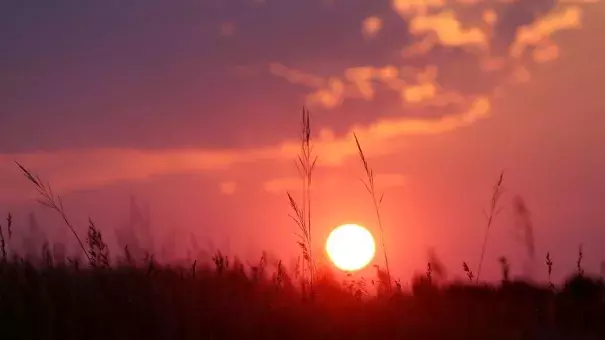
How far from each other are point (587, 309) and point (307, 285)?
7.91 ft

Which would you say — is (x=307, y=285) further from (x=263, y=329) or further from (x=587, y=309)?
(x=587, y=309)

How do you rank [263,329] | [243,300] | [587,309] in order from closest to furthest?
1. [263,329]
2. [243,300]
3. [587,309]

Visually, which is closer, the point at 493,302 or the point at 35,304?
A: the point at 35,304

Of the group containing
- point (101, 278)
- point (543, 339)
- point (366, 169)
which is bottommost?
point (543, 339)

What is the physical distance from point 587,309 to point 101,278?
407 centimetres

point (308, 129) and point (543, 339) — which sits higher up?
point (308, 129)

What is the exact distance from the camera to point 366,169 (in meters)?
6.81

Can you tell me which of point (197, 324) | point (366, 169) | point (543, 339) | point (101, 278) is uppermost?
point (366, 169)

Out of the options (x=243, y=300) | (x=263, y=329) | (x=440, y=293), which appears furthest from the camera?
(x=440, y=293)

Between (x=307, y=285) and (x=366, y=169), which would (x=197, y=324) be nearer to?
→ (x=307, y=285)

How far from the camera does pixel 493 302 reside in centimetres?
663

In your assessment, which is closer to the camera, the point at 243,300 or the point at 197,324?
the point at 197,324

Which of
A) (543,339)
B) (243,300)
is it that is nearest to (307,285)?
(243,300)

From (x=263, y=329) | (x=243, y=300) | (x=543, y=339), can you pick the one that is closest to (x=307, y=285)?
(x=243, y=300)
